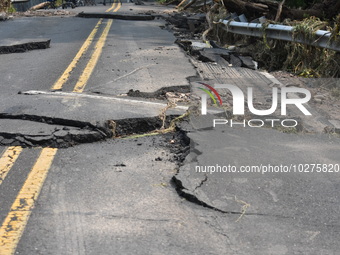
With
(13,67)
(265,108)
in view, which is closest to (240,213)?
(265,108)

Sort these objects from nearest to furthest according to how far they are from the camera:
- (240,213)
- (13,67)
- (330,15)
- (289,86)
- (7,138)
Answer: (240,213), (7,138), (289,86), (13,67), (330,15)

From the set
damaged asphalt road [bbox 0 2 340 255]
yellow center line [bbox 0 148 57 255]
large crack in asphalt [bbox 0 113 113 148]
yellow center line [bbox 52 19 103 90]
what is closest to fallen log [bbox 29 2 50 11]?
yellow center line [bbox 52 19 103 90]

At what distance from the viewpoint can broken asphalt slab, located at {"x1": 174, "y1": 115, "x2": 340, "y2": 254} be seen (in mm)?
3465

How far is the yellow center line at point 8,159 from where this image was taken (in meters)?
4.42

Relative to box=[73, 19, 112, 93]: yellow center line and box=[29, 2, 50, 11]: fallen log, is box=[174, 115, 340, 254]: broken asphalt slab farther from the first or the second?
box=[29, 2, 50, 11]: fallen log

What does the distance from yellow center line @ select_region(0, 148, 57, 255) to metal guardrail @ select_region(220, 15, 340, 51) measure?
4871 millimetres

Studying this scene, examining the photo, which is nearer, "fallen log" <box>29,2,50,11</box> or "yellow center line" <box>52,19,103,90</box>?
"yellow center line" <box>52,19,103,90</box>

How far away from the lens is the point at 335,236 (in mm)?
3455

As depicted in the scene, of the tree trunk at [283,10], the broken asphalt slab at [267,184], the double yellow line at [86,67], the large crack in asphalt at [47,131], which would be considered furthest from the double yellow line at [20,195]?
the tree trunk at [283,10]

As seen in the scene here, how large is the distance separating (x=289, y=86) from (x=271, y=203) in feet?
13.8

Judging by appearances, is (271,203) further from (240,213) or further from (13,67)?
(13,67)

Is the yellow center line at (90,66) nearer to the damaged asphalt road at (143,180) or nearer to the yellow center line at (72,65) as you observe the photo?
the damaged asphalt road at (143,180)

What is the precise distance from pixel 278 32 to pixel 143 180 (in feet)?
19.2

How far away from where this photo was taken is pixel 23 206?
3.79 m
